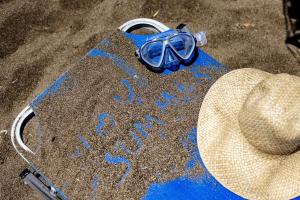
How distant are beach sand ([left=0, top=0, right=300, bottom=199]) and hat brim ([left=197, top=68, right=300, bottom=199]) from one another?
1.22m

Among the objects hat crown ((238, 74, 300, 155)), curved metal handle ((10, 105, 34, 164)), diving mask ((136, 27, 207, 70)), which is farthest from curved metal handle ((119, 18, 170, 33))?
hat crown ((238, 74, 300, 155))

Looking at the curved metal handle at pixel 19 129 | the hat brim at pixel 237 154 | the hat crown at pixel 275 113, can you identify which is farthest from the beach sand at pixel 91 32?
the hat crown at pixel 275 113

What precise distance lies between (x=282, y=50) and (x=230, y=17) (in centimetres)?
60

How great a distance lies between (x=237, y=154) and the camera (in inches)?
91.3

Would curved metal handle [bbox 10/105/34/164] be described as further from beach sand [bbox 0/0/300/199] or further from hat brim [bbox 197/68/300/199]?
hat brim [bbox 197/68/300/199]

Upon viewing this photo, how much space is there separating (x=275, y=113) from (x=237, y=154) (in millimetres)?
403

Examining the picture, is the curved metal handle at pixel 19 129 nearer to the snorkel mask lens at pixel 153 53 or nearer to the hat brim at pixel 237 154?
the snorkel mask lens at pixel 153 53

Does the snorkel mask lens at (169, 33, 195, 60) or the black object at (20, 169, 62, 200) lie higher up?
the snorkel mask lens at (169, 33, 195, 60)

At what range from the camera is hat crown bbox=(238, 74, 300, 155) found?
2025 millimetres

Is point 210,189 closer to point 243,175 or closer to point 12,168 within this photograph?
point 243,175

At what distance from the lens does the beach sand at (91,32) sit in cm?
368

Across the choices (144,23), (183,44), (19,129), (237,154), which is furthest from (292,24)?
(19,129)

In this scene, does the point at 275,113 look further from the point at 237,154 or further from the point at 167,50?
the point at 167,50

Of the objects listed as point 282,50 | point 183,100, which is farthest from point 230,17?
point 183,100
